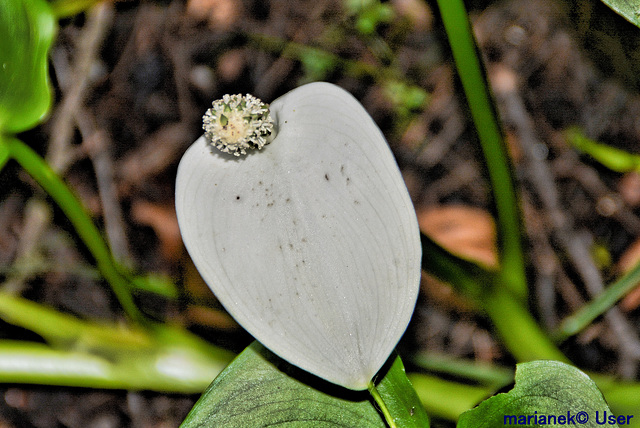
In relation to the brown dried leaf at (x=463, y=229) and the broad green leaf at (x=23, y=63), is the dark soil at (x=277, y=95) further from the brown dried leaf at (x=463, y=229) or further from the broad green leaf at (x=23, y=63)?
the broad green leaf at (x=23, y=63)

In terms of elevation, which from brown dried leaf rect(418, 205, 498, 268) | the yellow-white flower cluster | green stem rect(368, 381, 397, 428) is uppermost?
the yellow-white flower cluster

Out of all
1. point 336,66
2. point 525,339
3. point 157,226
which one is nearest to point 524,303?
point 525,339

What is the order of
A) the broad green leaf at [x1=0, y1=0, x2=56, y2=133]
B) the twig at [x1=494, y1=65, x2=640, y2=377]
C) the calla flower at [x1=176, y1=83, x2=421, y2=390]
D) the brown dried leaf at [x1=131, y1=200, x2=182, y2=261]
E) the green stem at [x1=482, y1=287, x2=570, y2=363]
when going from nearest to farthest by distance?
the calla flower at [x1=176, y1=83, x2=421, y2=390] < the broad green leaf at [x1=0, y1=0, x2=56, y2=133] < the green stem at [x1=482, y1=287, x2=570, y2=363] < the twig at [x1=494, y1=65, x2=640, y2=377] < the brown dried leaf at [x1=131, y1=200, x2=182, y2=261]

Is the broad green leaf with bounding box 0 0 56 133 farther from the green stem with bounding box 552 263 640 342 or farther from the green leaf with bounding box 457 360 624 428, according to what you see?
the green stem with bounding box 552 263 640 342

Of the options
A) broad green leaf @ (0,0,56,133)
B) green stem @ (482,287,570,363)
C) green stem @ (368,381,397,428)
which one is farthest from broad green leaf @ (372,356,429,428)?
broad green leaf @ (0,0,56,133)

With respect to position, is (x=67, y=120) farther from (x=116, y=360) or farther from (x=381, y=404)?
(x=381, y=404)

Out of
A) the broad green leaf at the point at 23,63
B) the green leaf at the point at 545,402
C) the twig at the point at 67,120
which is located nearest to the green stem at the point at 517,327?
the green leaf at the point at 545,402

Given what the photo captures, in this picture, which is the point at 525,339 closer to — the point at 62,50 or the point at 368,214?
the point at 368,214
